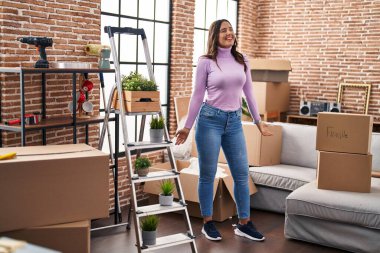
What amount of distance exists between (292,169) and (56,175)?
8.93ft

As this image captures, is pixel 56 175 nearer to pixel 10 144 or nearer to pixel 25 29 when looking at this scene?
pixel 10 144

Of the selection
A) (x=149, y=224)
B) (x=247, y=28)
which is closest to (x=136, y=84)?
(x=149, y=224)

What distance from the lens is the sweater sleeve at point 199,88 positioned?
12.5 feet

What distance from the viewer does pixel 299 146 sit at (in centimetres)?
519

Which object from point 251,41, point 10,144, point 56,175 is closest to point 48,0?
point 10,144

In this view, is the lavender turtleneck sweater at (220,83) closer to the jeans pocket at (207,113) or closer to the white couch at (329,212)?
the jeans pocket at (207,113)

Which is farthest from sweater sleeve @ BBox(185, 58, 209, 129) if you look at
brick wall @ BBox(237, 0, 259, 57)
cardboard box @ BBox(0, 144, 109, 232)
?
brick wall @ BBox(237, 0, 259, 57)

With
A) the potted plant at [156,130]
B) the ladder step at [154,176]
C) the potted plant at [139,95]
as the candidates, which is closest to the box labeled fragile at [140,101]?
the potted plant at [139,95]

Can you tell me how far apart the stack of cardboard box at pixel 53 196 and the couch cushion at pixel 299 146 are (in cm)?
264

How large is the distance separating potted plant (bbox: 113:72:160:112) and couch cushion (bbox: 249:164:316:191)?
1561 mm

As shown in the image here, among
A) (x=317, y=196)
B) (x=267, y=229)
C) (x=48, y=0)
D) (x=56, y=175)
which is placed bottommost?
(x=267, y=229)

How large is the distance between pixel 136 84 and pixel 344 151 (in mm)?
1737

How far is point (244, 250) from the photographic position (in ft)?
12.7

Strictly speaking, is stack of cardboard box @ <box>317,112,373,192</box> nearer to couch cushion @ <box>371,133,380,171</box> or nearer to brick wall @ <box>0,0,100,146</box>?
couch cushion @ <box>371,133,380,171</box>
